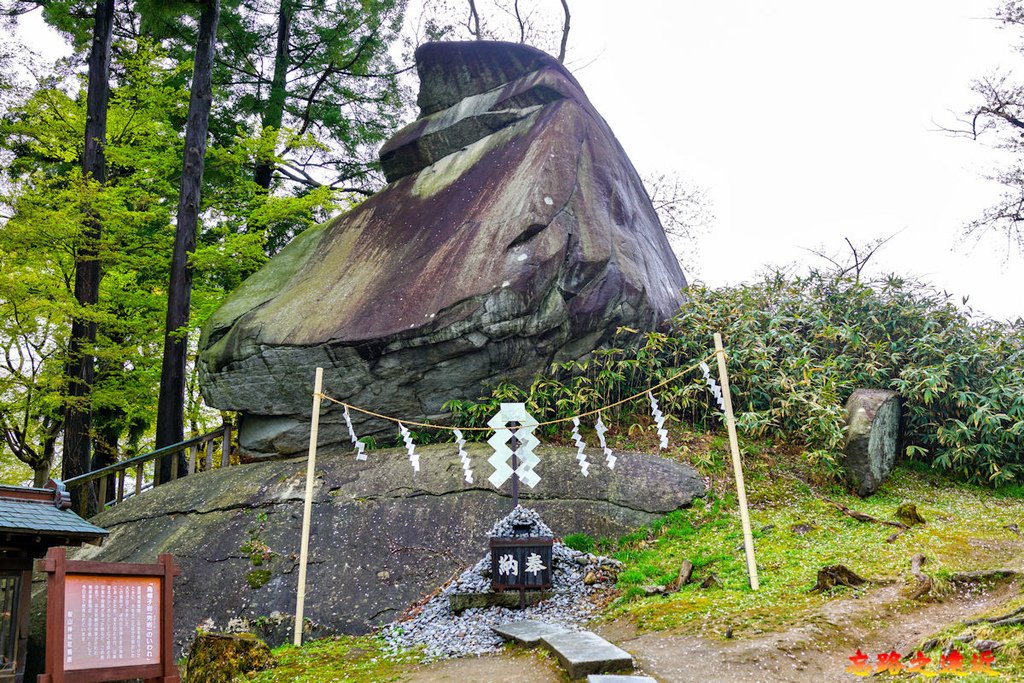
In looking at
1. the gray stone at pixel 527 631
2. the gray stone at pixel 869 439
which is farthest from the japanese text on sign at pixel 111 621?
the gray stone at pixel 869 439

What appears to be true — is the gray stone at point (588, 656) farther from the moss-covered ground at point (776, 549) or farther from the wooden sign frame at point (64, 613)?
the wooden sign frame at point (64, 613)

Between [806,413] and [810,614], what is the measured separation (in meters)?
5.03

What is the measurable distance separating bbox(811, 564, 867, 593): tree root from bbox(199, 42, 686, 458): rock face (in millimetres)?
4879

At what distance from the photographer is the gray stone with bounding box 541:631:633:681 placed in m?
4.81

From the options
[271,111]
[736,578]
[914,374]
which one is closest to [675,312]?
[914,374]

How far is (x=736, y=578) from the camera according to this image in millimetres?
6754

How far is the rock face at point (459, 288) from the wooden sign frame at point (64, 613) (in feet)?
15.6

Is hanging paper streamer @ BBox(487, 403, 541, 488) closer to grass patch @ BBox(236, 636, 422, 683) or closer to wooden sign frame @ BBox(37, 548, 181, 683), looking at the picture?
grass patch @ BBox(236, 636, 422, 683)

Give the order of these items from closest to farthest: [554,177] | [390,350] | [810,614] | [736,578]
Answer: [810,614], [736,578], [390,350], [554,177]

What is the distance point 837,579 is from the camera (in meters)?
6.18

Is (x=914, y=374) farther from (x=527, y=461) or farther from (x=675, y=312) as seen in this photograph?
(x=527, y=461)

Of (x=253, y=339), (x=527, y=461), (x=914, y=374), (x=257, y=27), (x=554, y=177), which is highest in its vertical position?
(x=257, y=27)

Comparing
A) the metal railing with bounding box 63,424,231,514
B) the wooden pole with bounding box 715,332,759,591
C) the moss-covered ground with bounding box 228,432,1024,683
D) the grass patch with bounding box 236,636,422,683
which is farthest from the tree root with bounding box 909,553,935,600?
the metal railing with bounding box 63,424,231,514

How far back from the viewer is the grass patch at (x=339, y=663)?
5676 mm
